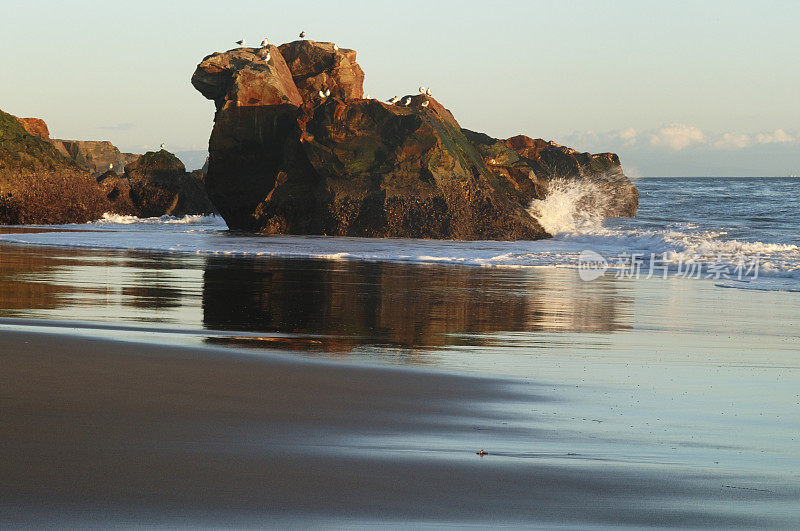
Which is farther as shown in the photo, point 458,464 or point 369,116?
point 369,116

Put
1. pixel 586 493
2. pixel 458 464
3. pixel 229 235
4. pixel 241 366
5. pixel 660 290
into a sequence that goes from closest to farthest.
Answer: pixel 586 493, pixel 458 464, pixel 241 366, pixel 660 290, pixel 229 235

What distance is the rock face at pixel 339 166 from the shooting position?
21.6 metres

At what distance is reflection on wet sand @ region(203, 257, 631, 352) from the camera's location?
702 centimetres

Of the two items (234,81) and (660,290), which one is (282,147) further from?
(660,290)

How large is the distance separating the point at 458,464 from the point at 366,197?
18.6 meters

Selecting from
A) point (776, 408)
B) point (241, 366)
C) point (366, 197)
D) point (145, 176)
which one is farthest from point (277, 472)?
point (145, 176)

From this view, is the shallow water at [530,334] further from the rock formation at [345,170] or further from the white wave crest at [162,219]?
the white wave crest at [162,219]

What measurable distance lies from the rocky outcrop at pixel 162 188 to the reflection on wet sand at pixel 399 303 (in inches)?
816

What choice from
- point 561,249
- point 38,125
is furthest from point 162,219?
point 38,125

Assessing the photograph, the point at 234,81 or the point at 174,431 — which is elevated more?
the point at 234,81

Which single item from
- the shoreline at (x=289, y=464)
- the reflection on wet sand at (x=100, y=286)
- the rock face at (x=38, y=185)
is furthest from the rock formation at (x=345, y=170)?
the shoreline at (x=289, y=464)

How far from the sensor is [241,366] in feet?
17.4

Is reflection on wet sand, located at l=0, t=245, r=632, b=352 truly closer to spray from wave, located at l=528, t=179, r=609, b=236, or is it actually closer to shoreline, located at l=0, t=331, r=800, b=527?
shoreline, located at l=0, t=331, r=800, b=527

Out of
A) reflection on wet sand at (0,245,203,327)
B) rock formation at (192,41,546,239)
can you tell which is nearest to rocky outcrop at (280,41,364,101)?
rock formation at (192,41,546,239)
